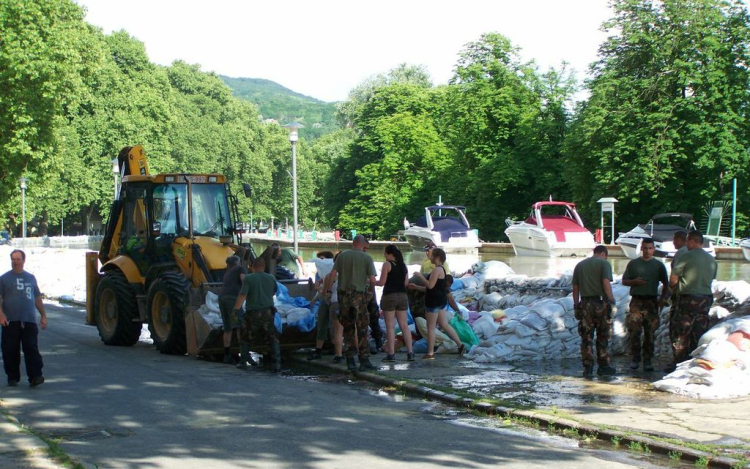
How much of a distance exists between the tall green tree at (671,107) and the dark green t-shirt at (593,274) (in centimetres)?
3478

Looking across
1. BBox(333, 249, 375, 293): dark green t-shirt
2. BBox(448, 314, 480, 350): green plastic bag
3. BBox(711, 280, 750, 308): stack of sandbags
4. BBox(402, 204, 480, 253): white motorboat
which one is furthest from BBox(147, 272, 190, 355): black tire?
BBox(402, 204, 480, 253): white motorboat

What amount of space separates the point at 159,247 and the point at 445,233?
123 ft

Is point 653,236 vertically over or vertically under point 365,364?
over

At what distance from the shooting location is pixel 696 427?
28.3 feet

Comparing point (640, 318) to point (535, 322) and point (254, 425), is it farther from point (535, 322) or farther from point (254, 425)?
point (254, 425)

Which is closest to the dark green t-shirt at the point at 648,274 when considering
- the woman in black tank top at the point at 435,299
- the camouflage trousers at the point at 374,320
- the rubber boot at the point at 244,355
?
the woman in black tank top at the point at 435,299

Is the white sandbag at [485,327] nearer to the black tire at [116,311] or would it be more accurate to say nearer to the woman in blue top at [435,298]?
the woman in blue top at [435,298]

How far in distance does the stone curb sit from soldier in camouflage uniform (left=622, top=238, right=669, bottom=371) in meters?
3.12

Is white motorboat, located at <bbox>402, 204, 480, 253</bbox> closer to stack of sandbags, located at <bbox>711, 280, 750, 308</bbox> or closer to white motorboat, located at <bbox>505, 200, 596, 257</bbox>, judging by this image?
white motorboat, located at <bbox>505, 200, 596, 257</bbox>

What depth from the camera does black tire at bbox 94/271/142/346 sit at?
647 inches

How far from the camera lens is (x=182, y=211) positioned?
1658 centimetres

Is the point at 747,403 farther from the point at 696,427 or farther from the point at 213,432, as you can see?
the point at 213,432

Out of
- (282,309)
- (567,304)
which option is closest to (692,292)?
(567,304)

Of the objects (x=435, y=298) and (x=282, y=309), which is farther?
(x=282, y=309)
